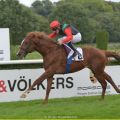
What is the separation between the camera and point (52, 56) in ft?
32.3

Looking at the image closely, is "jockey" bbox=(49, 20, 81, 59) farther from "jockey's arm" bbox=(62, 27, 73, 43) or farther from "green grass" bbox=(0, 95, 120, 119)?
"green grass" bbox=(0, 95, 120, 119)

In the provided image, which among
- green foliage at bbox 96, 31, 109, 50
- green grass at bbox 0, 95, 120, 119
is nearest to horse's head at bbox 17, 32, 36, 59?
green grass at bbox 0, 95, 120, 119

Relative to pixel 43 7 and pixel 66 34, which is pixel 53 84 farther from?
pixel 43 7

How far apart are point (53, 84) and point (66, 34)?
1677 mm

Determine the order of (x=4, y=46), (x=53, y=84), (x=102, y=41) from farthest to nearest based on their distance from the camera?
(x=102, y=41) → (x=4, y=46) → (x=53, y=84)

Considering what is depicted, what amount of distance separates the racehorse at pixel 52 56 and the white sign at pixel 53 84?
1041 mm

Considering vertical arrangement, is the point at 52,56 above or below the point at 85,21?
above

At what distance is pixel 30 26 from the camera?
5197cm

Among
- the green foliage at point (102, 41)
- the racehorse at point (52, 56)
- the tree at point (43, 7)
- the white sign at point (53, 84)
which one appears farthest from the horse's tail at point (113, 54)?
the tree at point (43, 7)

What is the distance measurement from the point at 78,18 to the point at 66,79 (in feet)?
168

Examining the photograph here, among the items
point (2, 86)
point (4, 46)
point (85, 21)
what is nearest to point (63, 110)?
point (2, 86)

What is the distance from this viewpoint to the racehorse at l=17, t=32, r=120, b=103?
383 inches

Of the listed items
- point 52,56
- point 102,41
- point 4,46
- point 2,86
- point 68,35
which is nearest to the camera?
point 68,35

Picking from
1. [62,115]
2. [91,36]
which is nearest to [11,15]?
[91,36]
